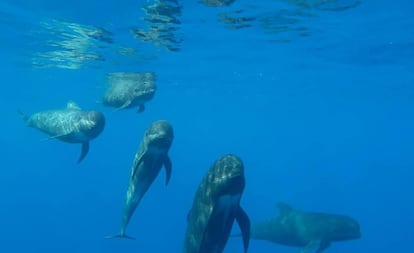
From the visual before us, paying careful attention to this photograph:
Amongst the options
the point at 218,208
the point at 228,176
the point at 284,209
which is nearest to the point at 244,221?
the point at 218,208

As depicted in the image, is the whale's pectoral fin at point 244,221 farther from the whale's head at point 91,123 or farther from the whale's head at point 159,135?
the whale's head at point 91,123

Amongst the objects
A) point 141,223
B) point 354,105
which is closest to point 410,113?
point 354,105

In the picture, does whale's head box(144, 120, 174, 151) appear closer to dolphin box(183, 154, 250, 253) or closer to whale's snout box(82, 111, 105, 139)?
dolphin box(183, 154, 250, 253)

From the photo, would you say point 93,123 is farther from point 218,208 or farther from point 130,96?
point 218,208

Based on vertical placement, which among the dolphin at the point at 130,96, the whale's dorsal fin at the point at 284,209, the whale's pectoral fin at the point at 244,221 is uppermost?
the dolphin at the point at 130,96

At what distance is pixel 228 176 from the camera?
6.80m

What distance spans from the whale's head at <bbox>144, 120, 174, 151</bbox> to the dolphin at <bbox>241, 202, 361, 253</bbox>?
32.2 ft

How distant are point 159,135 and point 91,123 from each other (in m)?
3.84

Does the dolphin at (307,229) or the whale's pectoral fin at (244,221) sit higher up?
the whale's pectoral fin at (244,221)

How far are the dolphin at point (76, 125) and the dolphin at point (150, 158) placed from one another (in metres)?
2.27

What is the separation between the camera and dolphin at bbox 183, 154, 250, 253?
6.84m

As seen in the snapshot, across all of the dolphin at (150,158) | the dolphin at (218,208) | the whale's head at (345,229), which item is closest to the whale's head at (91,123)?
the dolphin at (150,158)

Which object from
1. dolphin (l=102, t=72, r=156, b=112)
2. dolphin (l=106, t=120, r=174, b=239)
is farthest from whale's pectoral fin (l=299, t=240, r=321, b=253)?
dolphin (l=106, t=120, r=174, b=239)

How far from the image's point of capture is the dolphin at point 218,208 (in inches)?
269
